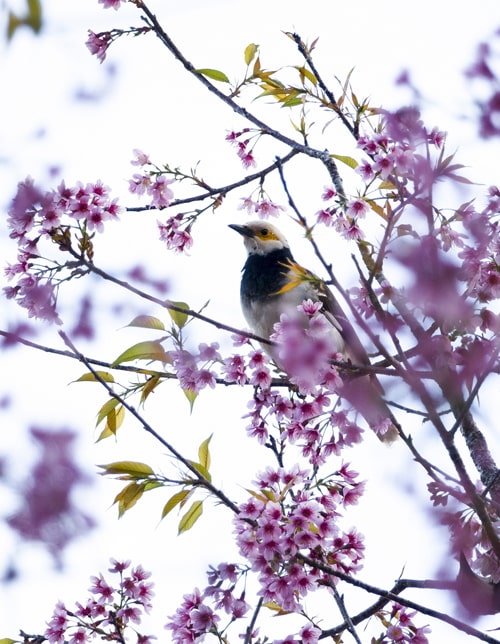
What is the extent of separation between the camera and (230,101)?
3717 millimetres

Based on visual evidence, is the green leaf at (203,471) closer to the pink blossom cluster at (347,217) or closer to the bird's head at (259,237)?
the pink blossom cluster at (347,217)

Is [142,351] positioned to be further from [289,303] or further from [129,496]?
[289,303]

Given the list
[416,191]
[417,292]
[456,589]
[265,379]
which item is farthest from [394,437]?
[417,292]

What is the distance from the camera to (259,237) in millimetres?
5750

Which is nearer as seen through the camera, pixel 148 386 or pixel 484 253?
pixel 484 253

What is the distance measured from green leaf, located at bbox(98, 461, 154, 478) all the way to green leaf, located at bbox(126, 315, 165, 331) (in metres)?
0.46

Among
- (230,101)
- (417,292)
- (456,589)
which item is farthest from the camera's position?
(230,101)

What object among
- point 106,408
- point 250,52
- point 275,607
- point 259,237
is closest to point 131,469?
point 106,408

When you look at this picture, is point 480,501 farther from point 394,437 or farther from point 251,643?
point 394,437

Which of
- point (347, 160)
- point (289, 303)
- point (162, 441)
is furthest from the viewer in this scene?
point (289, 303)

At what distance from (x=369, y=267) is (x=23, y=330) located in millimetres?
1035

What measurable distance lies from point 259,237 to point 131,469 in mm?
3043

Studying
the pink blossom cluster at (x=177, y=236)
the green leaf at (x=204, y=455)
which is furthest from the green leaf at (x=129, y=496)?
the pink blossom cluster at (x=177, y=236)

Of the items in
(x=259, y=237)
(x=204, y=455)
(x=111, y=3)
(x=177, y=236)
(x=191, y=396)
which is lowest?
(x=204, y=455)
